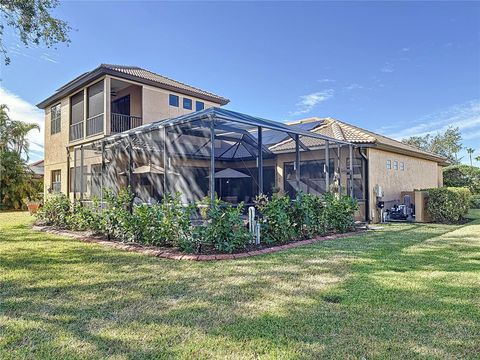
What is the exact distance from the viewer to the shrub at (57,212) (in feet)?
38.9

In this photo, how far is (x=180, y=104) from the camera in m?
17.5

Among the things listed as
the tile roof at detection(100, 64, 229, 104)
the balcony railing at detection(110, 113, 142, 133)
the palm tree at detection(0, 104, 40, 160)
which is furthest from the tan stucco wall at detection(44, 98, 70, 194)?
the palm tree at detection(0, 104, 40, 160)

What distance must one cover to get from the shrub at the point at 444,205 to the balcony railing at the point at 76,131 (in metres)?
16.7

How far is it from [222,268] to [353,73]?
18.2 meters

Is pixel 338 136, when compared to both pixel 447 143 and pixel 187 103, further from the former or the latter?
pixel 447 143

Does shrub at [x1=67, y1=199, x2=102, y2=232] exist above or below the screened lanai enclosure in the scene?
below

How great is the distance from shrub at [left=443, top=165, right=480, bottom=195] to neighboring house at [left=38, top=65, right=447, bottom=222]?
361 inches

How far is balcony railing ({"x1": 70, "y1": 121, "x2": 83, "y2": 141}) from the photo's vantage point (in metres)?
16.6

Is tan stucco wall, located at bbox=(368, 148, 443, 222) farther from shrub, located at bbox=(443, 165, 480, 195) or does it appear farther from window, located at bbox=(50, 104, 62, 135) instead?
window, located at bbox=(50, 104, 62, 135)

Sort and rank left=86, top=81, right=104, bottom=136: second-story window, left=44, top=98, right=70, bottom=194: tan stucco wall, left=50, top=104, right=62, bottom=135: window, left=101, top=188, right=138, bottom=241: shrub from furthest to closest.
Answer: left=50, top=104, right=62, bottom=135: window, left=44, top=98, right=70, bottom=194: tan stucco wall, left=86, top=81, right=104, bottom=136: second-story window, left=101, top=188, right=138, bottom=241: shrub

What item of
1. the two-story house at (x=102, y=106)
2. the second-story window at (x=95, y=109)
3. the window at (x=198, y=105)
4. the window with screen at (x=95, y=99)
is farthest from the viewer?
the window at (x=198, y=105)

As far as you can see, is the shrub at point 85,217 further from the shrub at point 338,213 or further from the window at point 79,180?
the shrub at point 338,213

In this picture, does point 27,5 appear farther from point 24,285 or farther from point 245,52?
point 245,52

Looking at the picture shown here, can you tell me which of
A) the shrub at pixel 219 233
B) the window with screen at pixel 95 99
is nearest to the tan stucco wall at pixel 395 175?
the shrub at pixel 219 233
